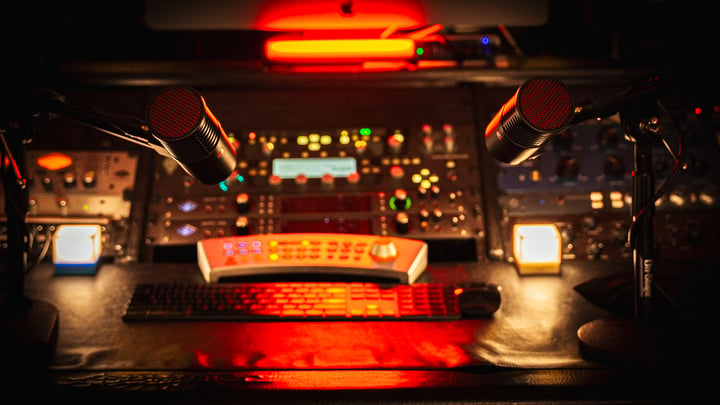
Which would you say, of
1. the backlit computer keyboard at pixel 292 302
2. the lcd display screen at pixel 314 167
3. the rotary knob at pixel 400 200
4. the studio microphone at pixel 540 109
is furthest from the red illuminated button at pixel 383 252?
the studio microphone at pixel 540 109

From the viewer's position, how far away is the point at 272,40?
181 cm

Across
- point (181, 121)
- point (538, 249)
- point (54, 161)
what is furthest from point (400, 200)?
point (54, 161)

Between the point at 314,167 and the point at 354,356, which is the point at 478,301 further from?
the point at 314,167

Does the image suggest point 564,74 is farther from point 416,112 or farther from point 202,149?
point 202,149

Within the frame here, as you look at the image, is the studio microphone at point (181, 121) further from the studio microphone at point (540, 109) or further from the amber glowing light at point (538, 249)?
the amber glowing light at point (538, 249)

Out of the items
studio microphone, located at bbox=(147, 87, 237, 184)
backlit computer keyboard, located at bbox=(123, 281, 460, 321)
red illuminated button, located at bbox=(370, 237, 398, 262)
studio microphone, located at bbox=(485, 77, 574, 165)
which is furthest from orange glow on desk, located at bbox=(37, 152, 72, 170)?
studio microphone, located at bbox=(485, 77, 574, 165)

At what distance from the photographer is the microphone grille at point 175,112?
1129mm

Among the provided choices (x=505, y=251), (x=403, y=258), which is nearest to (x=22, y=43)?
(x=403, y=258)

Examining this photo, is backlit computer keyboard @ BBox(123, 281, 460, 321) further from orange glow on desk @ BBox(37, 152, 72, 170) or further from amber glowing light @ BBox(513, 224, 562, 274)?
orange glow on desk @ BBox(37, 152, 72, 170)

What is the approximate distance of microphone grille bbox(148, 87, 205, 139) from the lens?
1129mm

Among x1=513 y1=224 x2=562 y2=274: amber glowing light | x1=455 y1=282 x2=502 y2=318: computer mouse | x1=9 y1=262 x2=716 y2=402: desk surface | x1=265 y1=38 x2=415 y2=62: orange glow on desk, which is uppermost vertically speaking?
x1=265 y1=38 x2=415 y2=62: orange glow on desk

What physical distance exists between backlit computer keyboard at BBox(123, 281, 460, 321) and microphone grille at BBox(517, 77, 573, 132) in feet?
1.45

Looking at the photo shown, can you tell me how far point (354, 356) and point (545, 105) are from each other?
0.56 m

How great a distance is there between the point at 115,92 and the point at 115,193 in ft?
1.10
